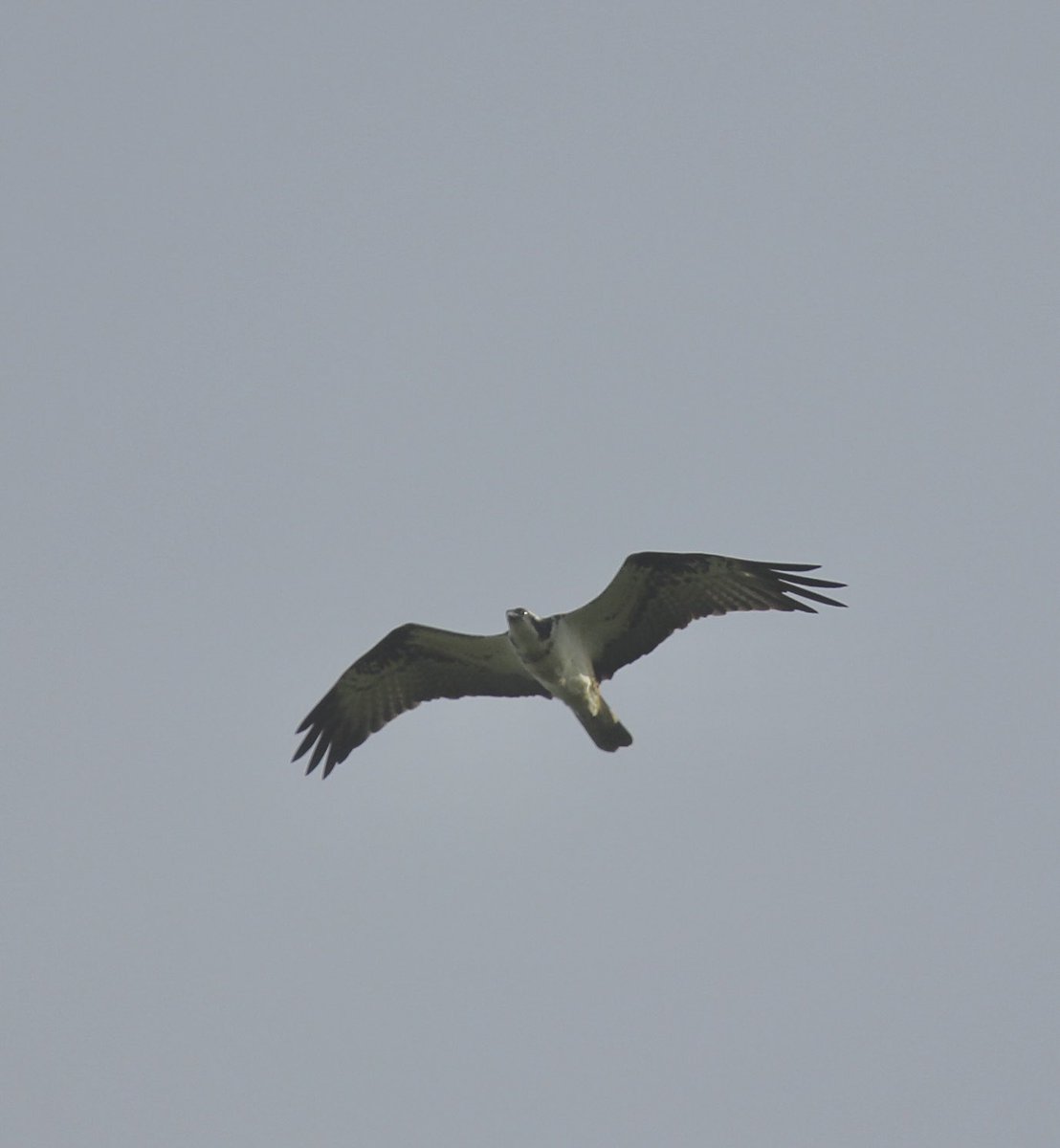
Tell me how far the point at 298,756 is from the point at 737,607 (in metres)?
4.72

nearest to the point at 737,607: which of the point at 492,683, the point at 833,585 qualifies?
the point at 833,585

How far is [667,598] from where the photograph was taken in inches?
661

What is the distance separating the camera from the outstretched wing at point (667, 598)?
54.1 feet

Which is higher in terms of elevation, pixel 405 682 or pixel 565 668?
pixel 405 682

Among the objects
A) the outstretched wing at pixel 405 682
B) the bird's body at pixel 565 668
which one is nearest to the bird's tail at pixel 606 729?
the bird's body at pixel 565 668

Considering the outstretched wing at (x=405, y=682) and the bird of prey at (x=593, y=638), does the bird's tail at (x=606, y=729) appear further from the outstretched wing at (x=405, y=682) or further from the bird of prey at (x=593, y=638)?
the outstretched wing at (x=405, y=682)

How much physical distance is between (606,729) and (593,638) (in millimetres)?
875

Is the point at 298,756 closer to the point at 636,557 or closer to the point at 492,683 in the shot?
the point at 492,683

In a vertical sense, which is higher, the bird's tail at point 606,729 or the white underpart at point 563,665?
the white underpart at point 563,665

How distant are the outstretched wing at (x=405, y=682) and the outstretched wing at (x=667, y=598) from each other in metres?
0.84

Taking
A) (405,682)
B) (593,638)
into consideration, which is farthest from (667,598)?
(405,682)

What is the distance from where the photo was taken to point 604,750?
54.7 feet

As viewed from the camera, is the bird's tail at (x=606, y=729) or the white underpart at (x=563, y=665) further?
the bird's tail at (x=606, y=729)

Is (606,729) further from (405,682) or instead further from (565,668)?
(405,682)
